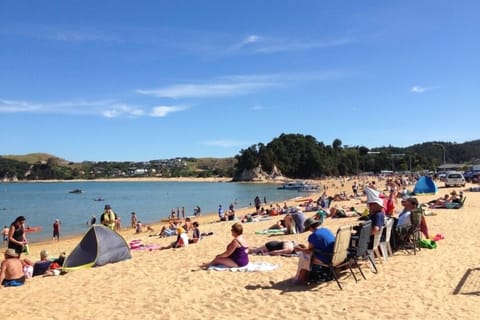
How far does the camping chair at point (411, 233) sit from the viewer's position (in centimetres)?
983

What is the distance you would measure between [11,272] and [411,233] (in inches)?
330

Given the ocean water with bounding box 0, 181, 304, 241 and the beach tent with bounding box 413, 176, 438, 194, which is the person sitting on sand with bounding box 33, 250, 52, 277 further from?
the beach tent with bounding box 413, 176, 438, 194

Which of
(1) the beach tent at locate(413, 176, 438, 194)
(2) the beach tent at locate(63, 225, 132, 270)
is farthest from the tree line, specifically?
(2) the beach tent at locate(63, 225, 132, 270)

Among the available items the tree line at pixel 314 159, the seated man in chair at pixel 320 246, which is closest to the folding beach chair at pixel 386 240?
the seated man in chair at pixel 320 246

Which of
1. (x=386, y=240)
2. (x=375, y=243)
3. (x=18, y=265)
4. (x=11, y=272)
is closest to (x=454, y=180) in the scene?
(x=386, y=240)

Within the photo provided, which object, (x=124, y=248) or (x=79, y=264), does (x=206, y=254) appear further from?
(x=79, y=264)

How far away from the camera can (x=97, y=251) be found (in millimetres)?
10875

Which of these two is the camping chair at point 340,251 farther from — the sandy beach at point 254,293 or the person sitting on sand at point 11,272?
the person sitting on sand at point 11,272

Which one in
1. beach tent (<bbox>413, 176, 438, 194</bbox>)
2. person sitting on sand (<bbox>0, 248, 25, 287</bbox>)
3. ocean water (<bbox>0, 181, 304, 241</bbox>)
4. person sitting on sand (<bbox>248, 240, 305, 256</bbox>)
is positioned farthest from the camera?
ocean water (<bbox>0, 181, 304, 241</bbox>)

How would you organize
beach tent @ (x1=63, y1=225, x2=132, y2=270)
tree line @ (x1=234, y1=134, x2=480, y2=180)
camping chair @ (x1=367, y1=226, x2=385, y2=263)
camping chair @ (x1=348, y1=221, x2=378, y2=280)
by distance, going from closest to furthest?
camping chair @ (x1=348, y1=221, x2=378, y2=280) → camping chair @ (x1=367, y1=226, x2=385, y2=263) → beach tent @ (x1=63, y1=225, x2=132, y2=270) → tree line @ (x1=234, y1=134, x2=480, y2=180)

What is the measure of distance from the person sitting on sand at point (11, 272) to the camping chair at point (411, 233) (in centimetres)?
784

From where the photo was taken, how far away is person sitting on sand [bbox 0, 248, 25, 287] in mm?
9094

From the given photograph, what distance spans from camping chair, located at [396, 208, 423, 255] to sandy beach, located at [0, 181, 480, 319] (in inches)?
11.3

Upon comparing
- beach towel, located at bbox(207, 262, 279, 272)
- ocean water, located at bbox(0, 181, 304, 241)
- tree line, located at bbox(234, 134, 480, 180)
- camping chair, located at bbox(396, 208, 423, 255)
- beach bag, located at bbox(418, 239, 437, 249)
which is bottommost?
ocean water, located at bbox(0, 181, 304, 241)
